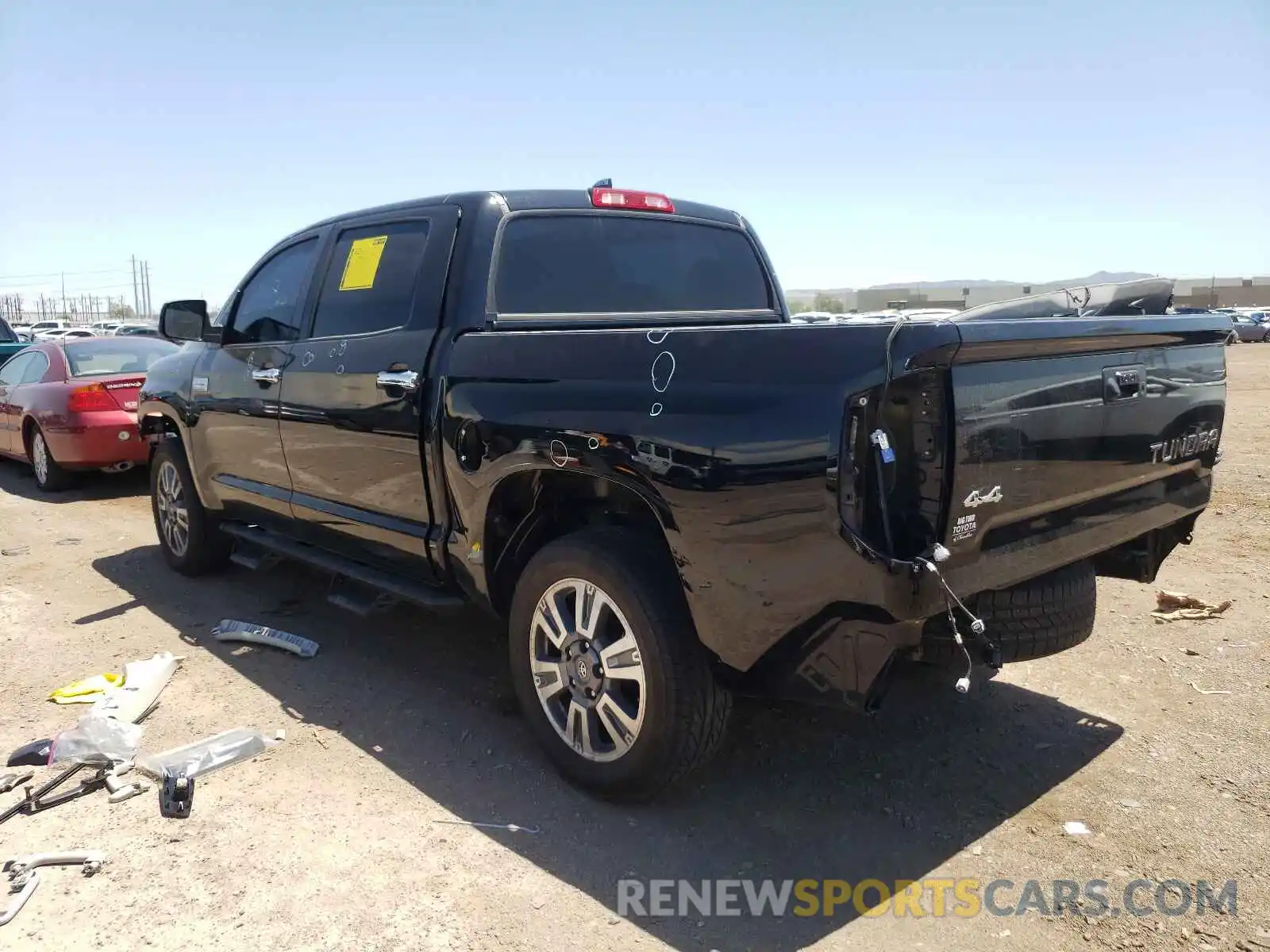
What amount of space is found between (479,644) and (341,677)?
27.8 inches

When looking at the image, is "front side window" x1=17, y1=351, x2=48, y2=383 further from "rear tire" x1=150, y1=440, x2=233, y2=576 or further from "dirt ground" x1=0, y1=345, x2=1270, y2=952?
"dirt ground" x1=0, y1=345, x2=1270, y2=952

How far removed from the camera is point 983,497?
2555 millimetres

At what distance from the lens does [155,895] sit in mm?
2773

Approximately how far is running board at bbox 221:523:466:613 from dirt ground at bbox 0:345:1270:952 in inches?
19.2

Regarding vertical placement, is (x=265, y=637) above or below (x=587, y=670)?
below

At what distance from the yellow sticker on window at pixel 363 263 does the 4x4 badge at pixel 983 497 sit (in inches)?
111

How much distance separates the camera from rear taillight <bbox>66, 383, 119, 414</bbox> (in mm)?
8695

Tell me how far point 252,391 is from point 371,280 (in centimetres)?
116

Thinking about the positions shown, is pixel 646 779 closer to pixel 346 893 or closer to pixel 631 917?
pixel 631 917

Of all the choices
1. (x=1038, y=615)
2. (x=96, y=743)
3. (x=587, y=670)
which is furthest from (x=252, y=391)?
(x=1038, y=615)

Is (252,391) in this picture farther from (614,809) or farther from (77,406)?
(77,406)

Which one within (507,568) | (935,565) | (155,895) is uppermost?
(935,565)

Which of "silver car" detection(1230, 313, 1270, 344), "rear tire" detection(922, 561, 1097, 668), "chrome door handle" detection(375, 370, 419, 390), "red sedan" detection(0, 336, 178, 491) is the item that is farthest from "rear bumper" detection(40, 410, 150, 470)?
"silver car" detection(1230, 313, 1270, 344)

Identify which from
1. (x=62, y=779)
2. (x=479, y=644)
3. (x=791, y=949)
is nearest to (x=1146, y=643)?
(x=791, y=949)
